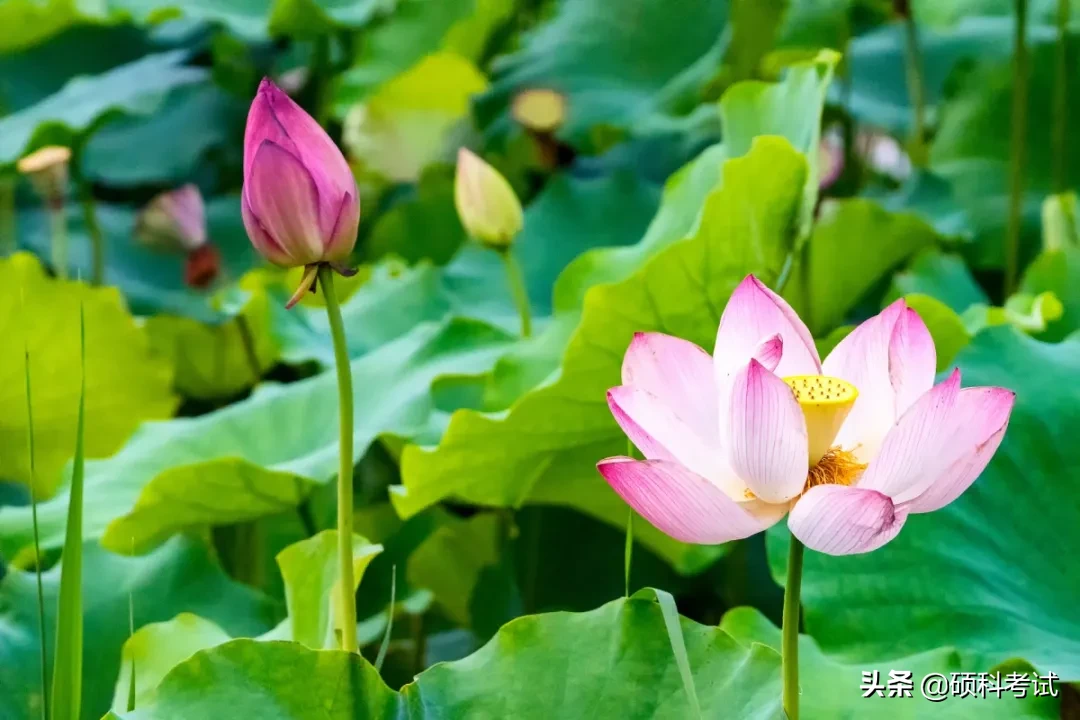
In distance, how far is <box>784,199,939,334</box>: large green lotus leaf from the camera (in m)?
1.09

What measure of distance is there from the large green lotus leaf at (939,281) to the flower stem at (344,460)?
2.30ft

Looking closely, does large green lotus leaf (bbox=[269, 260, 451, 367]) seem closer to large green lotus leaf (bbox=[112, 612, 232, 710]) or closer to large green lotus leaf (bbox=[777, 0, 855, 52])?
large green lotus leaf (bbox=[112, 612, 232, 710])

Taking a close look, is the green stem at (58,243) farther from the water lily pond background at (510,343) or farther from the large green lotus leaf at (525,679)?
the large green lotus leaf at (525,679)

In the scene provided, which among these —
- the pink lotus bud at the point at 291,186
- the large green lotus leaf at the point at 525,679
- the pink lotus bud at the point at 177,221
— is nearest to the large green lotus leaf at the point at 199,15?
the pink lotus bud at the point at 177,221

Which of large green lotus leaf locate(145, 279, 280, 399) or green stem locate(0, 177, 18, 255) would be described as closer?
large green lotus leaf locate(145, 279, 280, 399)

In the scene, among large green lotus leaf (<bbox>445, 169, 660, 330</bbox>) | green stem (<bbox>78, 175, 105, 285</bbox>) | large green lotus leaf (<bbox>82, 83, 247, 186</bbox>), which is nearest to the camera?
large green lotus leaf (<bbox>445, 169, 660, 330</bbox>)

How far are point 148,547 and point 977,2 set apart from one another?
1.41m

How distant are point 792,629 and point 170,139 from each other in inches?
67.7

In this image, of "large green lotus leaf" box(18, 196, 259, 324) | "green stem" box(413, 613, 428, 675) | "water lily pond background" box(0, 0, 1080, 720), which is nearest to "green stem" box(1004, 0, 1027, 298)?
"water lily pond background" box(0, 0, 1080, 720)

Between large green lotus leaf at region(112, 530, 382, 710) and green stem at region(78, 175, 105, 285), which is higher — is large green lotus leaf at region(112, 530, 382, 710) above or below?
above

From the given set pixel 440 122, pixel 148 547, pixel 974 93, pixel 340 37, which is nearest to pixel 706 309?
pixel 148 547

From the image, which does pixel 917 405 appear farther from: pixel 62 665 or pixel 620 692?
pixel 62 665

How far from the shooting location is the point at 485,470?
2.61 ft

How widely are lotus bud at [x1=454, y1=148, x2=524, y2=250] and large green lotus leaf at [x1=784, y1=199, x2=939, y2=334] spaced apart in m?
0.27
